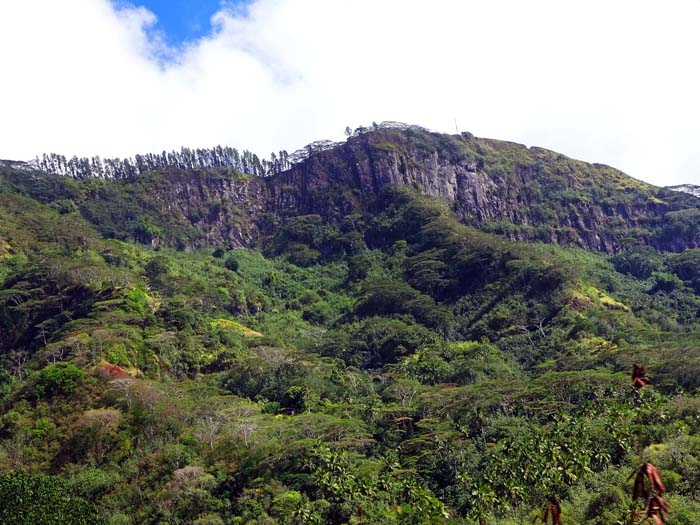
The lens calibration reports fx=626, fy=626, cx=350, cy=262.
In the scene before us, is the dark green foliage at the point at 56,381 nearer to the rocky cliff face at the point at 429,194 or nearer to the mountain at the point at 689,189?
the rocky cliff face at the point at 429,194

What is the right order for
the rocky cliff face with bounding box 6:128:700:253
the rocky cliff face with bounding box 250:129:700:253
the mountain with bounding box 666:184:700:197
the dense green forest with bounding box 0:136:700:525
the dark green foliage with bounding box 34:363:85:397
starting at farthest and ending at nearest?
1. the mountain with bounding box 666:184:700:197
2. the rocky cliff face with bounding box 250:129:700:253
3. the rocky cliff face with bounding box 6:128:700:253
4. the dark green foliage with bounding box 34:363:85:397
5. the dense green forest with bounding box 0:136:700:525

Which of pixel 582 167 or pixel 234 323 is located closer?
pixel 234 323

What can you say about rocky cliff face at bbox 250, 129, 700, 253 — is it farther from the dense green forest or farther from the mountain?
the dense green forest

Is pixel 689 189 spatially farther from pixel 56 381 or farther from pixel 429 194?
pixel 56 381

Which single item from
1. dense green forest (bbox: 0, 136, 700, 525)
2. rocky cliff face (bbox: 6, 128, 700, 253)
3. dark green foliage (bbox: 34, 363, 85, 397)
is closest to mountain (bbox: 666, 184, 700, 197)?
rocky cliff face (bbox: 6, 128, 700, 253)

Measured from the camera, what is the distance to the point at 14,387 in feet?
236

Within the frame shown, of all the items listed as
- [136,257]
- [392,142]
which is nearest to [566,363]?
[136,257]

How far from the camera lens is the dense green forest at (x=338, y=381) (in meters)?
51.5

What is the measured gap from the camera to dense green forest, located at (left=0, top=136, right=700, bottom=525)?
5153 cm

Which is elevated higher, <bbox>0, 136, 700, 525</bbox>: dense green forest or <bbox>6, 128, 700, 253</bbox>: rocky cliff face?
<bbox>6, 128, 700, 253</bbox>: rocky cliff face

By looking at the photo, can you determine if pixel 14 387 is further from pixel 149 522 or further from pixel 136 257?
pixel 136 257

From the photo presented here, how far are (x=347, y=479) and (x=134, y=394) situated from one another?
80.9 feet

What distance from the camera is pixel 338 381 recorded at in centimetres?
8612

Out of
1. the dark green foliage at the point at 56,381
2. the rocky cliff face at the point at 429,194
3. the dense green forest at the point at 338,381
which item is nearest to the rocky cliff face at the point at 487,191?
the rocky cliff face at the point at 429,194
